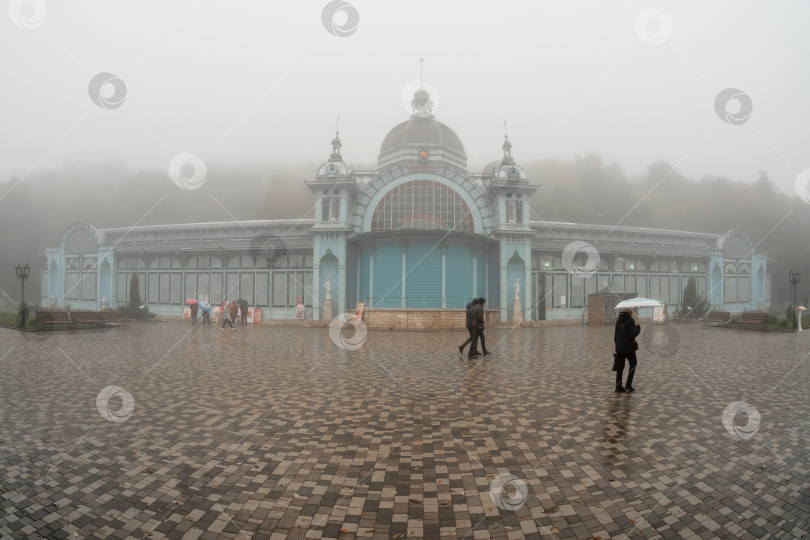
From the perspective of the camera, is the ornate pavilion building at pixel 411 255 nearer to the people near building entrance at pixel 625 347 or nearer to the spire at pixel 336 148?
the spire at pixel 336 148

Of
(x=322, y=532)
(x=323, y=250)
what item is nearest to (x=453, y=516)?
(x=322, y=532)

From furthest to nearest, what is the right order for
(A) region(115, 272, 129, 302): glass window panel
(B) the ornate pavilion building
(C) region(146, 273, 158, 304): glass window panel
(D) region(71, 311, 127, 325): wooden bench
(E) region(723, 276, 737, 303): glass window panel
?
1. (E) region(723, 276, 737, 303): glass window panel
2. (A) region(115, 272, 129, 302): glass window panel
3. (C) region(146, 273, 158, 304): glass window panel
4. (B) the ornate pavilion building
5. (D) region(71, 311, 127, 325): wooden bench

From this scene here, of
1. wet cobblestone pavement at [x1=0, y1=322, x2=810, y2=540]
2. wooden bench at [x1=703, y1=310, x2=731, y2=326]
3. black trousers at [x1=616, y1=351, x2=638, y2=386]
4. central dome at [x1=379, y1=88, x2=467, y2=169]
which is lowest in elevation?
wooden bench at [x1=703, y1=310, x2=731, y2=326]

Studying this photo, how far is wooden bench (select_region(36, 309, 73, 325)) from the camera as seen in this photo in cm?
1936

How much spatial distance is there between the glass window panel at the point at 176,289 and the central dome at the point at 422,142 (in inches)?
813

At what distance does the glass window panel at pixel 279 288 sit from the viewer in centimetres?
3428

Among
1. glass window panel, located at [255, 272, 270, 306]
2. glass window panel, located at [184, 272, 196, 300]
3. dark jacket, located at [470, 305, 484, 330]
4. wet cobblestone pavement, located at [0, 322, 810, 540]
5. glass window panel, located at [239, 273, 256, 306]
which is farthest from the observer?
glass window panel, located at [184, 272, 196, 300]

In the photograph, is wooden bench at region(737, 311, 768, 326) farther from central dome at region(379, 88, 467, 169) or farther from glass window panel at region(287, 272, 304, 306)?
glass window panel at region(287, 272, 304, 306)

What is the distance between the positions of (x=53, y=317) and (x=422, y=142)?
95.9 ft

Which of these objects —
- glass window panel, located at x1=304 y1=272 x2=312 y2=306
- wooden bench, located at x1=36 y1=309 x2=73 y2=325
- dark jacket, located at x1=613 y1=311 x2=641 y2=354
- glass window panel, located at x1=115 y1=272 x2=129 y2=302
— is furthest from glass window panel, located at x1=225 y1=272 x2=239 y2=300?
dark jacket, located at x1=613 y1=311 x2=641 y2=354

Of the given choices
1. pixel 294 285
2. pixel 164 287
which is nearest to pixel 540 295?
pixel 294 285

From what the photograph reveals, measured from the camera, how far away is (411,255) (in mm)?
29469

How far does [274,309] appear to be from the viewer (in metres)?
34.2

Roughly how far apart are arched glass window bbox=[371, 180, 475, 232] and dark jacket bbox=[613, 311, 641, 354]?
23.2 m
